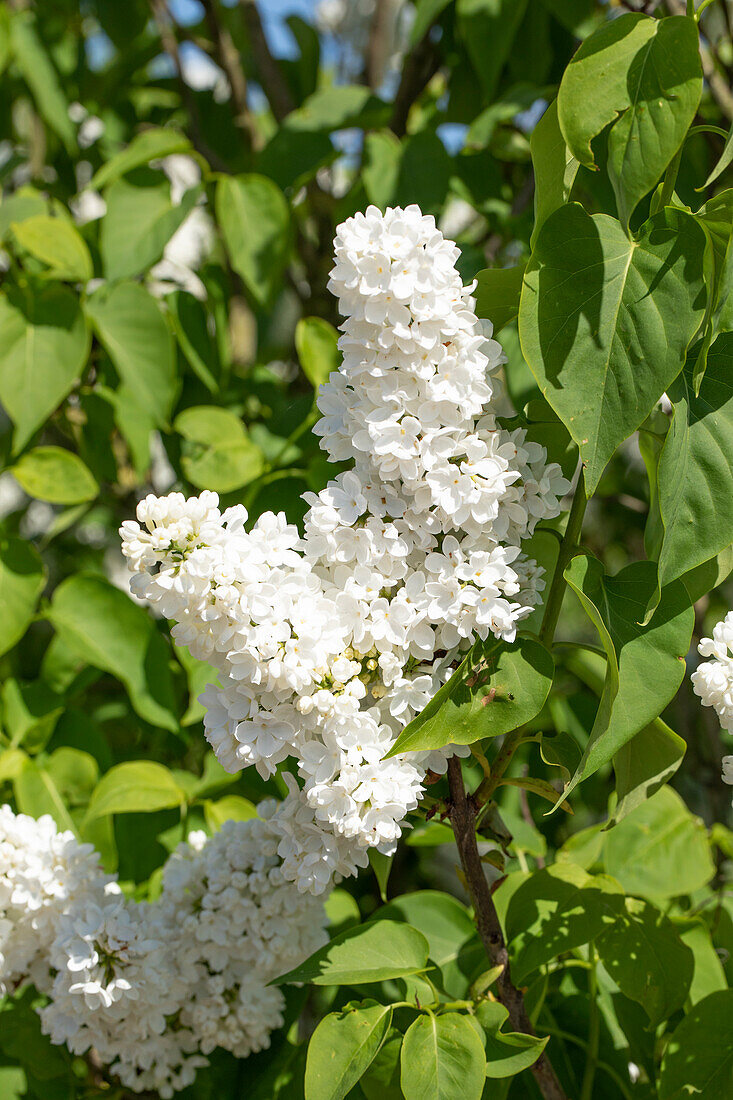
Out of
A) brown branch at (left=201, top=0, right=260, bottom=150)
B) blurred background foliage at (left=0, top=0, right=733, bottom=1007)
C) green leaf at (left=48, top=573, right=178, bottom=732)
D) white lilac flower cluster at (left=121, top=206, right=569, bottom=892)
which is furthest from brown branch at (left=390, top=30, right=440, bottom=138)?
white lilac flower cluster at (left=121, top=206, right=569, bottom=892)

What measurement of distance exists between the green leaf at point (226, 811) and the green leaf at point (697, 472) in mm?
609

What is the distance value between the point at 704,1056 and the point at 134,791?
0.58 metres

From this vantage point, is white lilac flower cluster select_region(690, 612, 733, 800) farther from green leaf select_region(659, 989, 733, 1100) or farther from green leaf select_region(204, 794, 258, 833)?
green leaf select_region(204, 794, 258, 833)

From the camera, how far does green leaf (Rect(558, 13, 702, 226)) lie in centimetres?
58

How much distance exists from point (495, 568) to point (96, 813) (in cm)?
55

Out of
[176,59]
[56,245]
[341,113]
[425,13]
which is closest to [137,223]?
[56,245]

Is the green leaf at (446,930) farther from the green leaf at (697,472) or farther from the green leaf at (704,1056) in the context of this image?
the green leaf at (697,472)

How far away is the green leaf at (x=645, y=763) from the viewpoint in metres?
0.67

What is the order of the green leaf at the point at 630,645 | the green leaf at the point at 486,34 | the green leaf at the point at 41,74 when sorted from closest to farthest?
1. the green leaf at the point at 630,645
2. the green leaf at the point at 486,34
3. the green leaf at the point at 41,74

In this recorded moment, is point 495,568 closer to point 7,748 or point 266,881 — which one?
point 266,881

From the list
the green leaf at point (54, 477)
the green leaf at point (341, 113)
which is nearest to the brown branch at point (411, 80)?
the green leaf at point (341, 113)

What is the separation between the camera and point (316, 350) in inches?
44.0

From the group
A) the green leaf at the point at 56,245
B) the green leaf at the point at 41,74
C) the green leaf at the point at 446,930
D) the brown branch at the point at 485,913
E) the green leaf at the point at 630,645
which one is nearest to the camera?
the green leaf at the point at 630,645

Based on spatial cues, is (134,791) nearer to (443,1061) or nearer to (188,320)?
(443,1061)
